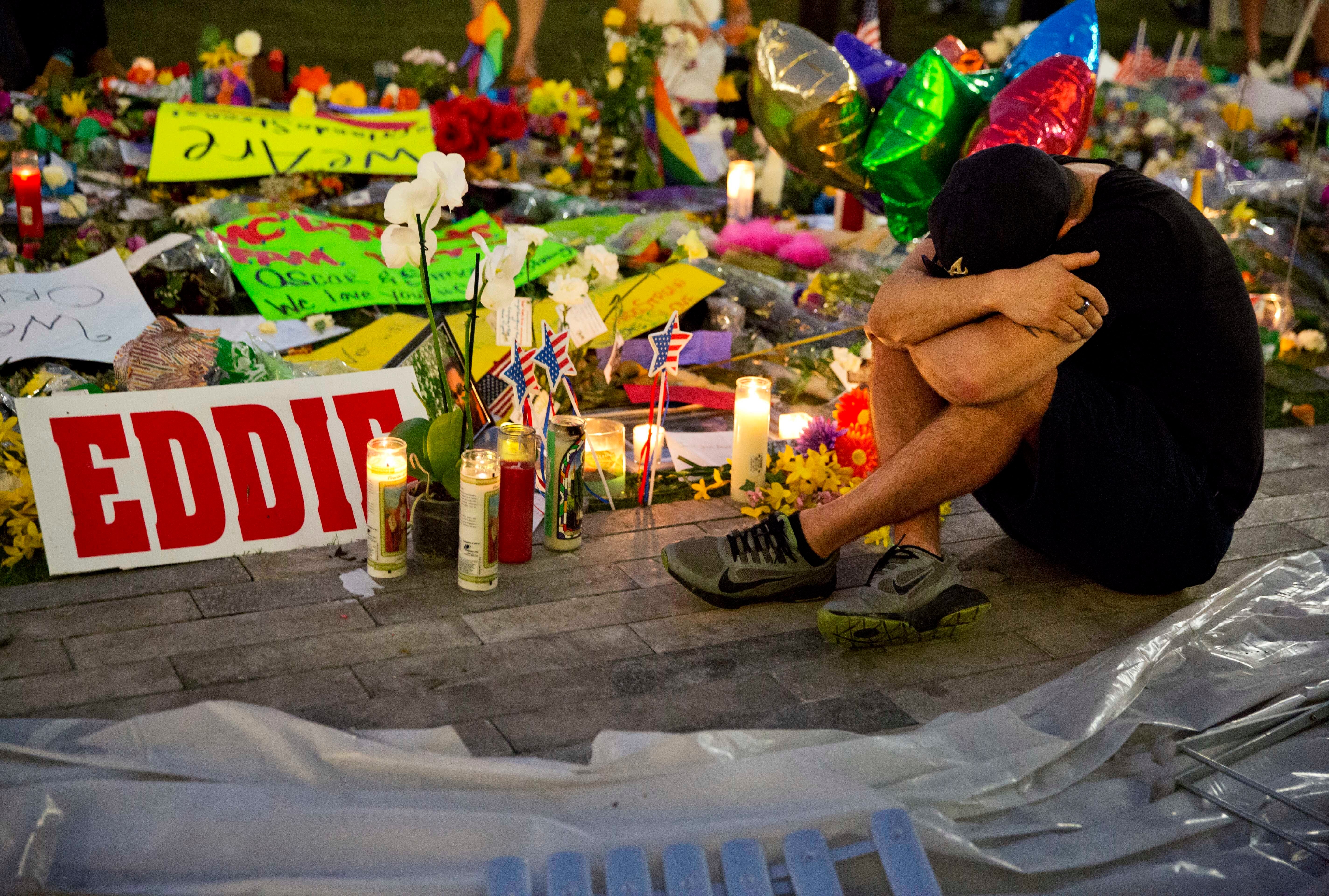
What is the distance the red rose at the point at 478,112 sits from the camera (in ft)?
15.9

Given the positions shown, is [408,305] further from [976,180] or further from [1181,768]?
[1181,768]

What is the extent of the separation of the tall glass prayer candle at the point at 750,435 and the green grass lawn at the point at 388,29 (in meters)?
5.44

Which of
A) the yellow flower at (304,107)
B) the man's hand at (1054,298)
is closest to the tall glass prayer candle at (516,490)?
the man's hand at (1054,298)

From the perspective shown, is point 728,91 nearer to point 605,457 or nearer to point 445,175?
point 605,457

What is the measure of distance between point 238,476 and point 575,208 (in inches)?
101

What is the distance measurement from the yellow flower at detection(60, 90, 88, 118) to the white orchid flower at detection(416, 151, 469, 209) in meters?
3.52

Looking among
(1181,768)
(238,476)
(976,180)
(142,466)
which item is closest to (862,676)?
(1181,768)

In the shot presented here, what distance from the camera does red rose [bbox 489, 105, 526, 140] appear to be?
15.9 ft

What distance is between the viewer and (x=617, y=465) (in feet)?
8.84

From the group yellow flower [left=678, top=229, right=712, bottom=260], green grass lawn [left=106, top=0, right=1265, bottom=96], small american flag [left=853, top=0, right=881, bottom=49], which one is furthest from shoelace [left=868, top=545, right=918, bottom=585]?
green grass lawn [left=106, top=0, right=1265, bottom=96]

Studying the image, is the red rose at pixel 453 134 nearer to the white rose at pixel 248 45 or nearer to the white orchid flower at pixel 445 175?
the white rose at pixel 248 45

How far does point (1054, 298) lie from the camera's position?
1.94 meters

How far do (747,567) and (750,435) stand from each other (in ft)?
1.69

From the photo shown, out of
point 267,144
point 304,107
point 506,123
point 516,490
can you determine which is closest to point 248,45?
point 304,107
